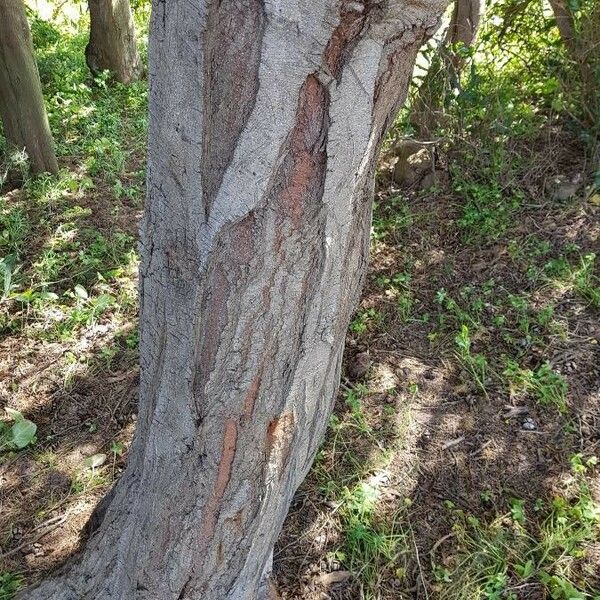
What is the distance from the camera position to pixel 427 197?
381 cm

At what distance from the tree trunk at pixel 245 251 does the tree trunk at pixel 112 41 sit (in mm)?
5205

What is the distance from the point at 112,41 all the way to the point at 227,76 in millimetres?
5569

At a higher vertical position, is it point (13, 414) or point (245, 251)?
point (245, 251)

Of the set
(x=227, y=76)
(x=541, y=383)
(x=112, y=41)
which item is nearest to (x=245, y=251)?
(x=227, y=76)

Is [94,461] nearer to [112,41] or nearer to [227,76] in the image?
[227,76]

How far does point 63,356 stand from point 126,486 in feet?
4.66

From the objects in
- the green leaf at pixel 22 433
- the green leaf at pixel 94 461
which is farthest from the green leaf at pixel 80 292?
the green leaf at pixel 94 461

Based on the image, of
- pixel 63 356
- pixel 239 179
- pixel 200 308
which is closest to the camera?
pixel 239 179

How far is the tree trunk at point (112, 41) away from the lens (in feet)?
18.6

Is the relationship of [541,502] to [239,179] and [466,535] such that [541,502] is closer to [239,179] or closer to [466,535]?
[466,535]

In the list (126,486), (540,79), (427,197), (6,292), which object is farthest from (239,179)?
(540,79)

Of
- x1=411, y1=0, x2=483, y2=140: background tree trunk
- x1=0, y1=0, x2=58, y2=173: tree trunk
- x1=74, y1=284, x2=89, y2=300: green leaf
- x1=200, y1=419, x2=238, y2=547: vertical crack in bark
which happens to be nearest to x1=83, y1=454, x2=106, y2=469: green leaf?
x1=74, y1=284, x2=89, y2=300: green leaf

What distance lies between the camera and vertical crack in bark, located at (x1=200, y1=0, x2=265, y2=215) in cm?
89

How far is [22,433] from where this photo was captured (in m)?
2.49
